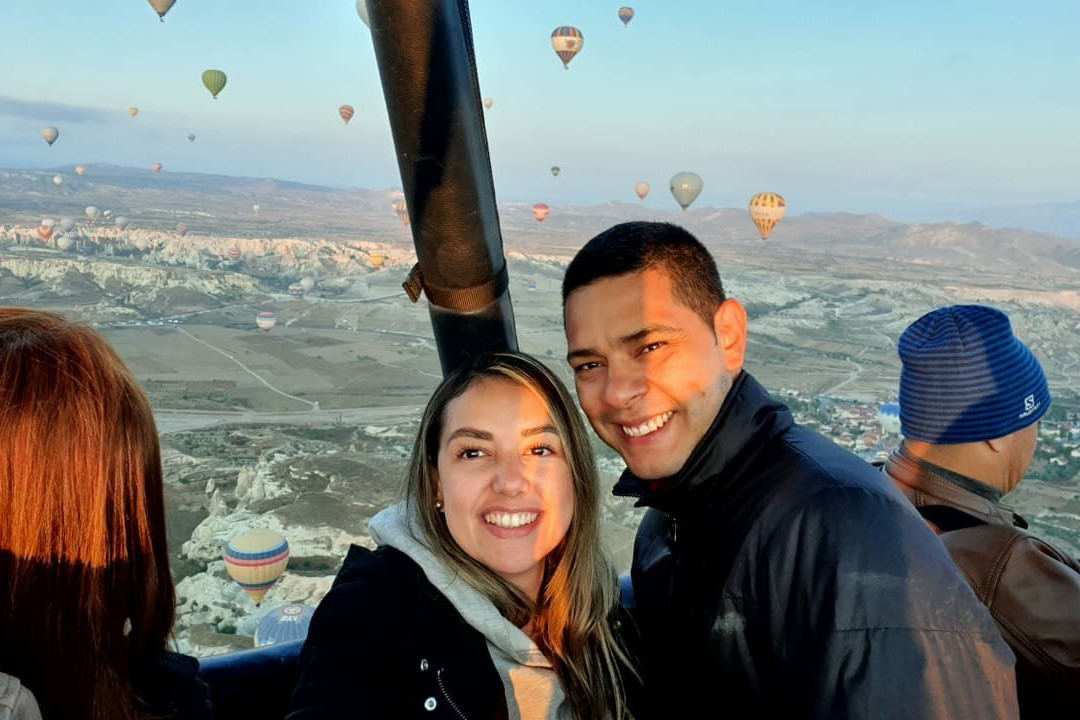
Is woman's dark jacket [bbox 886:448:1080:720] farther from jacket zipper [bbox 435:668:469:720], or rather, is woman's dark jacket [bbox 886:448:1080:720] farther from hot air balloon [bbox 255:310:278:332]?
hot air balloon [bbox 255:310:278:332]

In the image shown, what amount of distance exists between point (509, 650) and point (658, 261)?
Answer: 0.83 metres

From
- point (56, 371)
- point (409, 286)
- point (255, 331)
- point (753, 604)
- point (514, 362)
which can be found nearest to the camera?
point (56, 371)

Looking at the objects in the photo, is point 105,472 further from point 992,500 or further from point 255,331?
point 255,331

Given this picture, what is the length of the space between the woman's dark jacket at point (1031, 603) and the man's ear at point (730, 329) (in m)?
0.54

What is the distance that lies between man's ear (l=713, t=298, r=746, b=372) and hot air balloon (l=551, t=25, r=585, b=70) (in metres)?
21.8

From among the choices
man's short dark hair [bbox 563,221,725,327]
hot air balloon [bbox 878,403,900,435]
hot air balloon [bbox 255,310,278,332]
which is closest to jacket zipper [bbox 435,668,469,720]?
man's short dark hair [bbox 563,221,725,327]

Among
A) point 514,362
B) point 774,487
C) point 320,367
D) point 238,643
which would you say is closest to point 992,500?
point 774,487

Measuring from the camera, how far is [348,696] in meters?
1.18

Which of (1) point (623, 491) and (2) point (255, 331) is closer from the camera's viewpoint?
(1) point (623, 491)

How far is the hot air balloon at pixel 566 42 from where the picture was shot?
2164 centimetres

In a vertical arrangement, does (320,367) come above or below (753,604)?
below

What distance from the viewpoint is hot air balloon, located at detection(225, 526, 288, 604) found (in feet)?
43.8

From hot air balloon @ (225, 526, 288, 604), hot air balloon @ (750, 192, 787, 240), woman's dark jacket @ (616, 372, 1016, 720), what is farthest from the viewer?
hot air balloon @ (750, 192, 787, 240)

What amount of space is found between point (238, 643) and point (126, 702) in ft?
39.5
